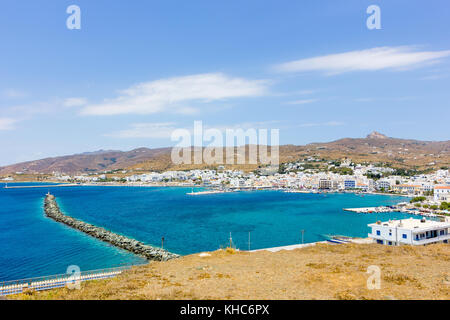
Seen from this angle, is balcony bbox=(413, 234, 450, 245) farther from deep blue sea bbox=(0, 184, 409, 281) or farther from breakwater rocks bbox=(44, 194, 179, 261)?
breakwater rocks bbox=(44, 194, 179, 261)

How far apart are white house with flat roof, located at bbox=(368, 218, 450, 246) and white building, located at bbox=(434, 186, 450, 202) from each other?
3674cm

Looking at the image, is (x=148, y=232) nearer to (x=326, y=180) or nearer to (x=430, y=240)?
(x=430, y=240)

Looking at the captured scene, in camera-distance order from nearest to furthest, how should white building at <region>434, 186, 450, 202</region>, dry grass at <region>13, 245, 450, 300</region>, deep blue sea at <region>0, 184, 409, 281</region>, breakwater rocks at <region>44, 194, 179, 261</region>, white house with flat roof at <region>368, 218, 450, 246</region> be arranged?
dry grass at <region>13, 245, 450, 300</region>, white house with flat roof at <region>368, 218, 450, 246</region>, deep blue sea at <region>0, 184, 409, 281</region>, breakwater rocks at <region>44, 194, 179, 261</region>, white building at <region>434, 186, 450, 202</region>

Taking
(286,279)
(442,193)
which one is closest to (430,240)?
(286,279)

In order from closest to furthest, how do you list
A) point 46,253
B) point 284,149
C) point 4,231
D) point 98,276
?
1. point 98,276
2. point 46,253
3. point 4,231
4. point 284,149

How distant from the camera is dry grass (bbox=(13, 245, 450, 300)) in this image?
8.25 meters

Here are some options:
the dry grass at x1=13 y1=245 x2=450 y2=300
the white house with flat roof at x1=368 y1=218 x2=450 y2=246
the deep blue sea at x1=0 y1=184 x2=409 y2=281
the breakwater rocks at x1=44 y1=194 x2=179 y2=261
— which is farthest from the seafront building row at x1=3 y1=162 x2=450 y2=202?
the dry grass at x1=13 y1=245 x2=450 y2=300

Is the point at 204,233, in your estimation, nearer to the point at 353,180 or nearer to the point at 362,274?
the point at 362,274

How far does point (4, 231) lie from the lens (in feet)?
116

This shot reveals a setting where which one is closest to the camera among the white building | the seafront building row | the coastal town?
the white building

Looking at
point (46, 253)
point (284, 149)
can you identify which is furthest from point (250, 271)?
point (284, 149)

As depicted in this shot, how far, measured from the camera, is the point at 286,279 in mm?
9719
